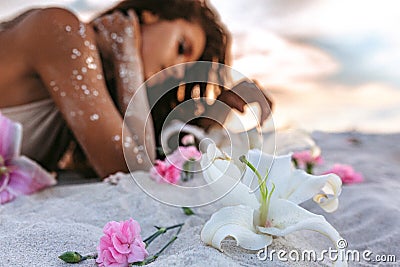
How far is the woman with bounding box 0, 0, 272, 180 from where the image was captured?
4.60ft

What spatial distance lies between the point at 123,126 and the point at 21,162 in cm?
31

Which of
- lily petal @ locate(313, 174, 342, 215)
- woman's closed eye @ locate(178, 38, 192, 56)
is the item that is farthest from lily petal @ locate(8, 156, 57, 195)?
woman's closed eye @ locate(178, 38, 192, 56)

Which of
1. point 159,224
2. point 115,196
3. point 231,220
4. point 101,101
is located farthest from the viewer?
point 101,101

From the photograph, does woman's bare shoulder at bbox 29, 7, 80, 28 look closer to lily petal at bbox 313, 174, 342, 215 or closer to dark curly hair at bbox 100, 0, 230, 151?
dark curly hair at bbox 100, 0, 230, 151

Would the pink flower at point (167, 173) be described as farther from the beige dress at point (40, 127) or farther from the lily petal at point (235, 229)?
the lily petal at point (235, 229)

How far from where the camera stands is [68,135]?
5.56ft

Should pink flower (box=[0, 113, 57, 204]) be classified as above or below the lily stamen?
below

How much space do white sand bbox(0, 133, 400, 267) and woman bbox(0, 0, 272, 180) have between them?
0.61 feet

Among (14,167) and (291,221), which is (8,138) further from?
(291,221)

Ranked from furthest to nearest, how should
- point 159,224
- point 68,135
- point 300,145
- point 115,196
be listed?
point 68,135, point 300,145, point 115,196, point 159,224

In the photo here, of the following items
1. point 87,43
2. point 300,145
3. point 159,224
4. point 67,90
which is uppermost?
point 87,43

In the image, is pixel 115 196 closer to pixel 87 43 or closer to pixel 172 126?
pixel 172 126

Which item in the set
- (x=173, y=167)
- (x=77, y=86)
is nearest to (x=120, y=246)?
(x=173, y=167)

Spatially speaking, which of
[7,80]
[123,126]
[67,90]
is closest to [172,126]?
[123,126]
